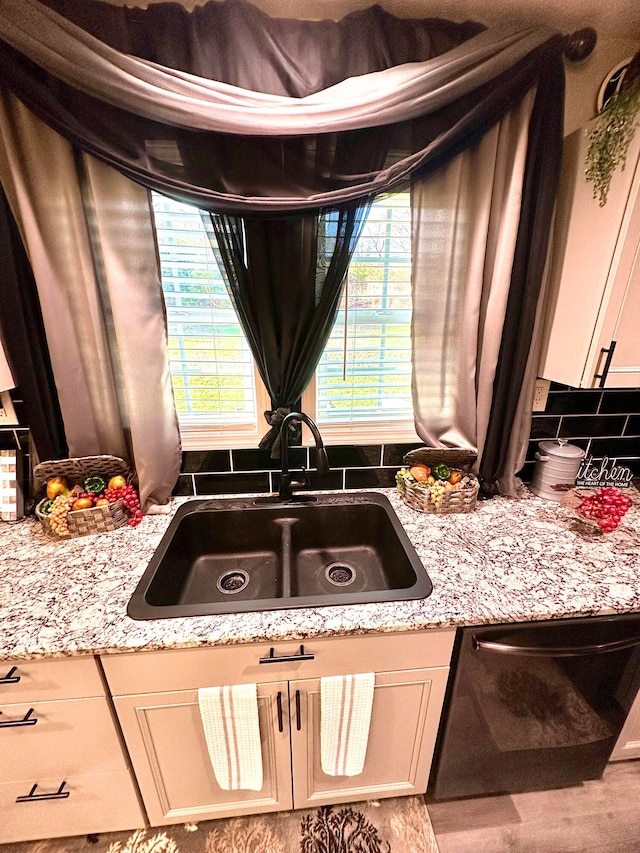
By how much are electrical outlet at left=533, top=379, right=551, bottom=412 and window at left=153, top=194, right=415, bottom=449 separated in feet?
1.66

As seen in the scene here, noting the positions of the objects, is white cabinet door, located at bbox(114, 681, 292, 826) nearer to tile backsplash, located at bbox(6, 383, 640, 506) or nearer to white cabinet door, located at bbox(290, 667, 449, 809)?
white cabinet door, located at bbox(290, 667, 449, 809)

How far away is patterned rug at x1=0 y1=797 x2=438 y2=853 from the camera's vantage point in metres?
1.11

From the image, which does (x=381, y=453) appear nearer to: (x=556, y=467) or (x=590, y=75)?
(x=556, y=467)

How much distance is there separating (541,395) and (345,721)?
4.34 ft

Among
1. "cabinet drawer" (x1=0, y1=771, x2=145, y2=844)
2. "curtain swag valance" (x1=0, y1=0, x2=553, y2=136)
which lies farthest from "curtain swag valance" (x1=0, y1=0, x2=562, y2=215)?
"cabinet drawer" (x1=0, y1=771, x2=145, y2=844)

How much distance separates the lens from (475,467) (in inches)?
54.4

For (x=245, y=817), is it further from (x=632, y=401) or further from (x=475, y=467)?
(x=632, y=401)

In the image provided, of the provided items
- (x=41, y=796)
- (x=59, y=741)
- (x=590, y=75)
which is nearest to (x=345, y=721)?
(x=59, y=741)

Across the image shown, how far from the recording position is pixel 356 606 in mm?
919

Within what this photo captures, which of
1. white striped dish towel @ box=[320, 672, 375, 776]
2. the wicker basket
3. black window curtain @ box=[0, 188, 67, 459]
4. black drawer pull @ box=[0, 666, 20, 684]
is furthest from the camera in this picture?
the wicker basket

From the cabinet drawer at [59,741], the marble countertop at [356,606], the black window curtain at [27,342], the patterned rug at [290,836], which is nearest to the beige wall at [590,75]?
the marble countertop at [356,606]

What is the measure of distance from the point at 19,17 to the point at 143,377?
2.94 ft

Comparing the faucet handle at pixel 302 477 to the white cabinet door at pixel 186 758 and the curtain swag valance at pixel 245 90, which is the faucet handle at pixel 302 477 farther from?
the curtain swag valance at pixel 245 90

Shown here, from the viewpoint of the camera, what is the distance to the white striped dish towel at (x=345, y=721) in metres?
0.92
